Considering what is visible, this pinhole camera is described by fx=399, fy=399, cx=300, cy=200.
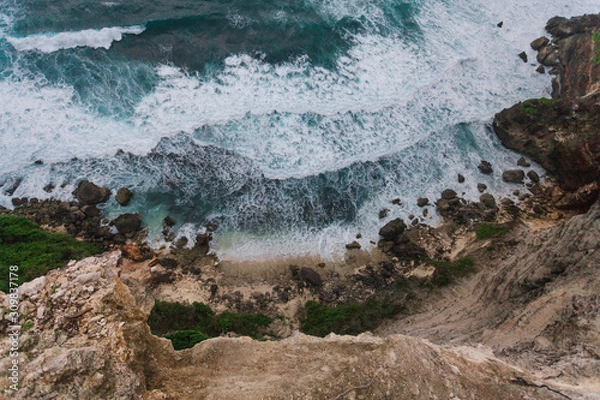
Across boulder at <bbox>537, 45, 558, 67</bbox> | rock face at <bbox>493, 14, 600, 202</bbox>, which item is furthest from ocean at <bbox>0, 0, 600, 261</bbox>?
rock face at <bbox>493, 14, 600, 202</bbox>

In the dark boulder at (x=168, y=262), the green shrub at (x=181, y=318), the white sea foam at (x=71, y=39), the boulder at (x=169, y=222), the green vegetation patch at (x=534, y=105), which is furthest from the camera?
the white sea foam at (x=71, y=39)

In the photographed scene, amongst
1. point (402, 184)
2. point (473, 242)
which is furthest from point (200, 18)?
point (473, 242)

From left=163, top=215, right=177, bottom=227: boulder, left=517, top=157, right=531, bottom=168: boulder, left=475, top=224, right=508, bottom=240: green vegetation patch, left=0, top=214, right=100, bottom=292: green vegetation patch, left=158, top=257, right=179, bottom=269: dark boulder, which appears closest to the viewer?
left=0, top=214, right=100, bottom=292: green vegetation patch

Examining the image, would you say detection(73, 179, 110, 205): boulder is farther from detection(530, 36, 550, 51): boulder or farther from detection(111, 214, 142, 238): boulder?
detection(530, 36, 550, 51): boulder

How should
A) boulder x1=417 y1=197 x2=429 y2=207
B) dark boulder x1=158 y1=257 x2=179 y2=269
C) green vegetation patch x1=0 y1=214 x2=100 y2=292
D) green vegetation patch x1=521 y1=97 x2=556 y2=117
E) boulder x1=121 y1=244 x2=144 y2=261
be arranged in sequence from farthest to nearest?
1. green vegetation patch x1=521 y1=97 x2=556 y2=117
2. boulder x1=417 y1=197 x2=429 y2=207
3. boulder x1=121 y1=244 x2=144 y2=261
4. dark boulder x1=158 y1=257 x2=179 y2=269
5. green vegetation patch x1=0 y1=214 x2=100 y2=292

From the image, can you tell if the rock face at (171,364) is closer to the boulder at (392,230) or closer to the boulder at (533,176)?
the boulder at (392,230)

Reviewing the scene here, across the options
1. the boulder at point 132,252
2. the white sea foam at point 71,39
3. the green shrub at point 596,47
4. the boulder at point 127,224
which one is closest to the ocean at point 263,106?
the white sea foam at point 71,39

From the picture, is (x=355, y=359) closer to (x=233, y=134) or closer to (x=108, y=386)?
(x=108, y=386)
